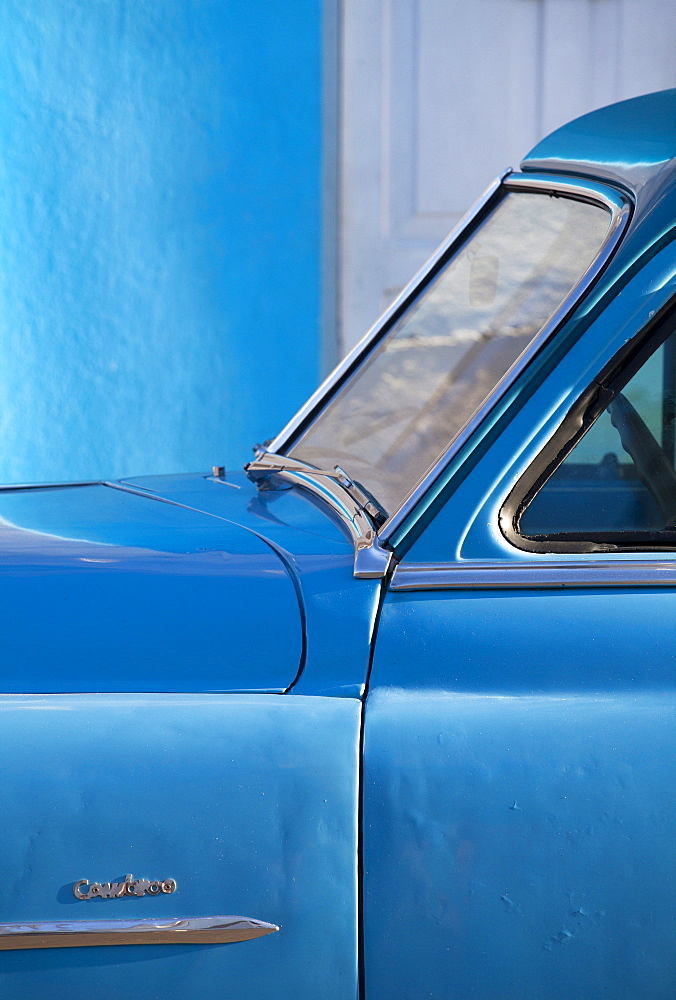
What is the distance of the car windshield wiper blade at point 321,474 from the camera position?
1.30 meters

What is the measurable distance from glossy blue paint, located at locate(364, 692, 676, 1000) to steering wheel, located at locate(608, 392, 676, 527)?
357 millimetres

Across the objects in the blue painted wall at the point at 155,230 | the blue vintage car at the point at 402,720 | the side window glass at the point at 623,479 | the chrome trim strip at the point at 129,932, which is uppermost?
the blue painted wall at the point at 155,230

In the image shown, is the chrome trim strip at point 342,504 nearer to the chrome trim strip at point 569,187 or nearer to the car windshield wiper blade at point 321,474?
the car windshield wiper blade at point 321,474

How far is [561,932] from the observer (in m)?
0.98

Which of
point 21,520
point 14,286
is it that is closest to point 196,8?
point 14,286

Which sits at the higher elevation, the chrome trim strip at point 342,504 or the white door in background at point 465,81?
the white door in background at point 465,81

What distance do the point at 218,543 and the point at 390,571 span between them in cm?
26

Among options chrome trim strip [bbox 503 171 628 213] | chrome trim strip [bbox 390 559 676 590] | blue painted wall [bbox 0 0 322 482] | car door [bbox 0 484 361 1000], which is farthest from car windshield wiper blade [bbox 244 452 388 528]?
blue painted wall [bbox 0 0 322 482]

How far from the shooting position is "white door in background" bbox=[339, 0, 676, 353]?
356 centimetres

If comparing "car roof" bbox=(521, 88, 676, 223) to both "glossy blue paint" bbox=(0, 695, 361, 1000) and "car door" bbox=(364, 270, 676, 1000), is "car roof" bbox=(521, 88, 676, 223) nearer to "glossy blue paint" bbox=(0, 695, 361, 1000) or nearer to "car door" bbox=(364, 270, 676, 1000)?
"car door" bbox=(364, 270, 676, 1000)

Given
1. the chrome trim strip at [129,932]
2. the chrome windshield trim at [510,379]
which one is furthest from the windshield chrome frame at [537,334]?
the chrome trim strip at [129,932]

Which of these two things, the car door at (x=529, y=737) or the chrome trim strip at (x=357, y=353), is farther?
the chrome trim strip at (x=357, y=353)

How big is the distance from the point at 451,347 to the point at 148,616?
3.89 feet

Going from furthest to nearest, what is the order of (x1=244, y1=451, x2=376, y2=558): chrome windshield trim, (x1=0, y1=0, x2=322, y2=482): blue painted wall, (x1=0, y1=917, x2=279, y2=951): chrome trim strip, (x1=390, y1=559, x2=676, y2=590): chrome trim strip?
(x1=0, y1=0, x2=322, y2=482): blue painted wall, (x1=244, y1=451, x2=376, y2=558): chrome windshield trim, (x1=390, y1=559, x2=676, y2=590): chrome trim strip, (x1=0, y1=917, x2=279, y2=951): chrome trim strip
